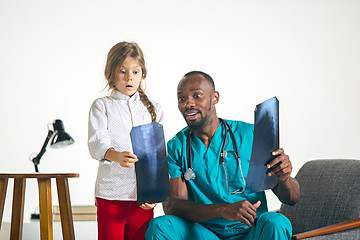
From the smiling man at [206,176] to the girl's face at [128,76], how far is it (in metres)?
0.27

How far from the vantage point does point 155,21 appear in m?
3.56

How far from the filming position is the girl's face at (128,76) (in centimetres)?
175

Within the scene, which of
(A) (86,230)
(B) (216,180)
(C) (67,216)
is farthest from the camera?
(A) (86,230)

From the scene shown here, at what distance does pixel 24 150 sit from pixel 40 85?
1.68 ft

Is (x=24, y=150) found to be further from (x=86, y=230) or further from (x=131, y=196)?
(x=131, y=196)

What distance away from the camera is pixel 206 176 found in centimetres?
155

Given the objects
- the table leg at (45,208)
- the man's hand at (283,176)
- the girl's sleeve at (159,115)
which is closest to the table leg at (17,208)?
the table leg at (45,208)

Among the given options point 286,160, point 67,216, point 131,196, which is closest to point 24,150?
point 67,216

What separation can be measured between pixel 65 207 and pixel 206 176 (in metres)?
1.04

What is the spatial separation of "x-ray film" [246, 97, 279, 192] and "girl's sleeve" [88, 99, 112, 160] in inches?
21.6

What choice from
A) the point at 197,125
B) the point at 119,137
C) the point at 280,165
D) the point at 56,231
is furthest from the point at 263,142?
the point at 56,231

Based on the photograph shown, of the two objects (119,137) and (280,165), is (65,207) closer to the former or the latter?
(119,137)

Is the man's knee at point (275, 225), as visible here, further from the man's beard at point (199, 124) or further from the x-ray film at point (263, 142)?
the man's beard at point (199, 124)

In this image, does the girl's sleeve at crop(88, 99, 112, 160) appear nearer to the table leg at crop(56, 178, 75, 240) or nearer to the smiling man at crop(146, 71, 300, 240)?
the smiling man at crop(146, 71, 300, 240)
